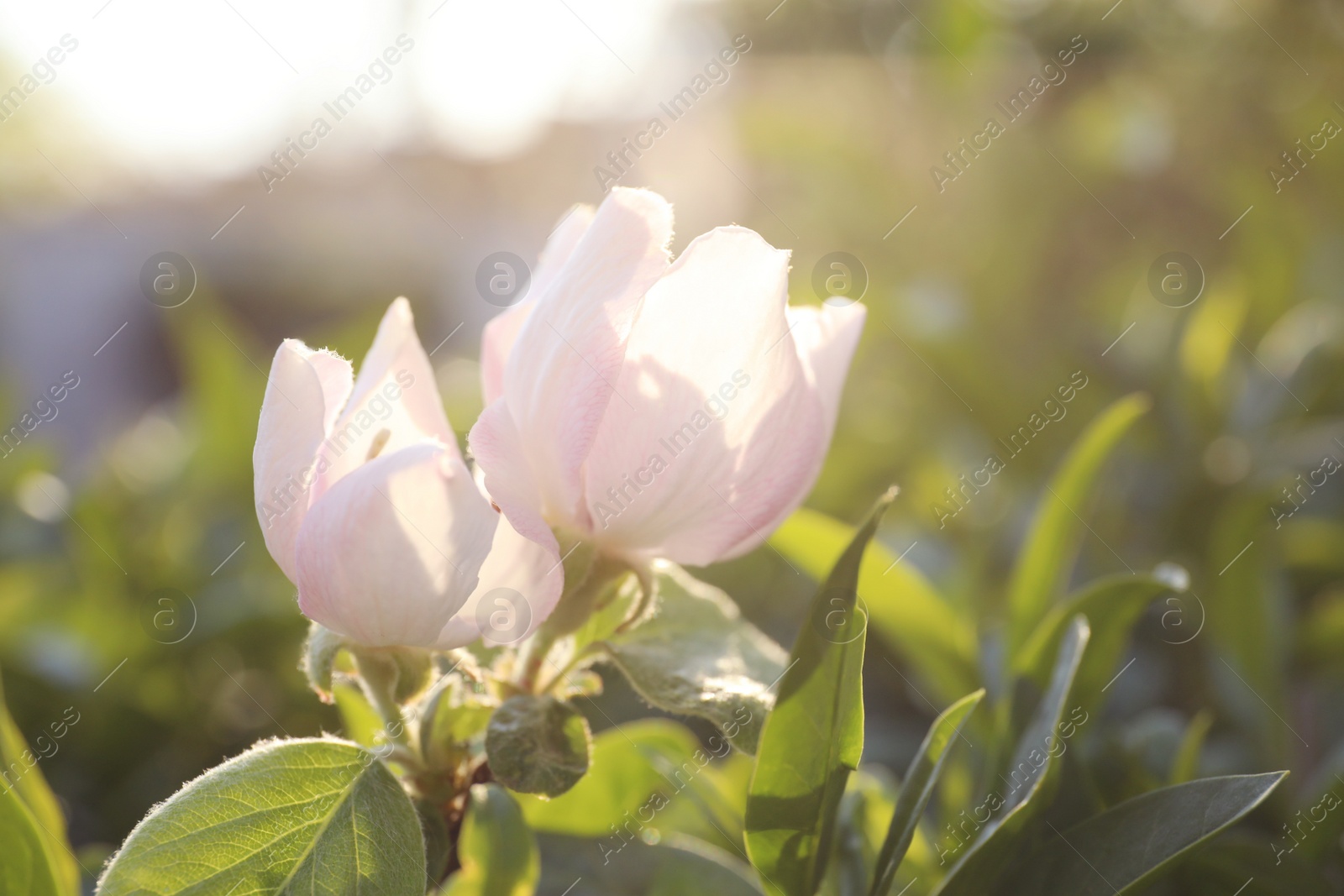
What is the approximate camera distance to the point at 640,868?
0.71 meters

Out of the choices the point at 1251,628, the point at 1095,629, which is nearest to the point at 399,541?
the point at 1095,629

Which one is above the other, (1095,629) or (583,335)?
(583,335)

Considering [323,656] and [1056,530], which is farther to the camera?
[1056,530]

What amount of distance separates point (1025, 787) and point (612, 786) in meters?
0.28

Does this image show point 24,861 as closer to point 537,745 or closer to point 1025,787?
point 537,745

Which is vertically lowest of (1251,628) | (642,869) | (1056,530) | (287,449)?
(642,869)

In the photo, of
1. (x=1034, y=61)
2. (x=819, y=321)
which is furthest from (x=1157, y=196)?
(x=819, y=321)

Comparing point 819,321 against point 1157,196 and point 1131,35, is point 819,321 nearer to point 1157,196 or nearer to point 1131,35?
point 1157,196

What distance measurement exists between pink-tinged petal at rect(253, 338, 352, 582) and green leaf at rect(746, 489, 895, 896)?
0.70 feet

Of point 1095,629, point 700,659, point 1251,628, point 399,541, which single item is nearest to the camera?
point 399,541

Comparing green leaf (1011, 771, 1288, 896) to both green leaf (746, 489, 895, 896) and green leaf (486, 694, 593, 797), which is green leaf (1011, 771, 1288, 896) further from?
green leaf (486, 694, 593, 797)

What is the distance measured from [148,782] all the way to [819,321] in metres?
0.77

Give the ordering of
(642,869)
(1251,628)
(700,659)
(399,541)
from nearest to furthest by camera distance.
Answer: (399,541) < (700,659) < (642,869) < (1251,628)

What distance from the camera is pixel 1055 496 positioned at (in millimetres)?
729
